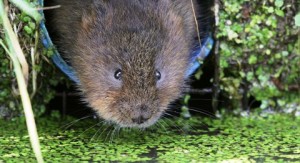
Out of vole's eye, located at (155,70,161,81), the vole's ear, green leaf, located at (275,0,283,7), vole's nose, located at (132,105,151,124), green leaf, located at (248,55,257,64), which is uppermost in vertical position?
green leaf, located at (275,0,283,7)

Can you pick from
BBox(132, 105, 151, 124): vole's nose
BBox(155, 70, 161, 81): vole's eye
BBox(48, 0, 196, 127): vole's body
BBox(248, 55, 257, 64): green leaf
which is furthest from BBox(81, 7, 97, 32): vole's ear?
BBox(248, 55, 257, 64): green leaf

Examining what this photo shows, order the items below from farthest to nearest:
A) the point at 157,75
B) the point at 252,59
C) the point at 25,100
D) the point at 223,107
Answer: the point at 223,107, the point at 252,59, the point at 157,75, the point at 25,100

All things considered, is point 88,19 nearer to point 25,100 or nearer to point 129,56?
point 129,56

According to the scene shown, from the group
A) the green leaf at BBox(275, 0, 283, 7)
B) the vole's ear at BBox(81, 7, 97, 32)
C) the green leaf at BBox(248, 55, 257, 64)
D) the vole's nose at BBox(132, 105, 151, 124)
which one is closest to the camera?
the vole's nose at BBox(132, 105, 151, 124)

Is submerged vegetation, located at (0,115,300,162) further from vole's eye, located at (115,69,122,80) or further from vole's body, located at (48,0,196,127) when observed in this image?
vole's eye, located at (115,69,122,80)

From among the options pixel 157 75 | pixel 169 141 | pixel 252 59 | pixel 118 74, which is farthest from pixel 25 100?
pixel 252 59

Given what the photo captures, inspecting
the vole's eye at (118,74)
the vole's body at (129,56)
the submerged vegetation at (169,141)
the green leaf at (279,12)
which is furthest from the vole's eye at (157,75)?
the green leaf at (279,12)

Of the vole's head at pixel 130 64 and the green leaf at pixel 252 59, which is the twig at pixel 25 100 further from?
the green leaf at pixel 252 59

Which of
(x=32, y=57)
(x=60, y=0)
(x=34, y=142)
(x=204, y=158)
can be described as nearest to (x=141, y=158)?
(x=204, y=158)
